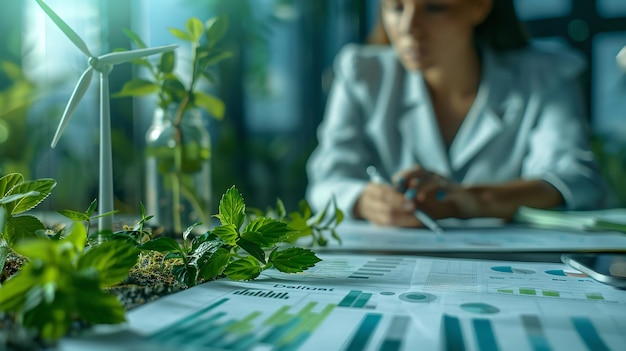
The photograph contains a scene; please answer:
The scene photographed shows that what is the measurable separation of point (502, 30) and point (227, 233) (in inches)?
48.6

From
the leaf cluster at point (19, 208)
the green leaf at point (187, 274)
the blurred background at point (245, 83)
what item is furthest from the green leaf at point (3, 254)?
the blurred background at point (245, 83)

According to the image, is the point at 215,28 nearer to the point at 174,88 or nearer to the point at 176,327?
the point at 174,88

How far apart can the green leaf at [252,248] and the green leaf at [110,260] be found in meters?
0.08

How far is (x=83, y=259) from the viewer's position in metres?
0.23

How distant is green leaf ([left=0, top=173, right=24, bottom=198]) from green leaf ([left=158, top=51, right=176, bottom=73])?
0.65 ft

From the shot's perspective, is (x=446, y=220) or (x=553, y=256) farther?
(x=446, y=220)

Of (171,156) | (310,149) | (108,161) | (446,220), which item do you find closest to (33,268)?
(108,161)

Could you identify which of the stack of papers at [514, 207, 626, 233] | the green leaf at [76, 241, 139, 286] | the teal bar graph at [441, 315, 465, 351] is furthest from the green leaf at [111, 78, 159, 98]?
the stack of papers at [514, 207, 626, 233]

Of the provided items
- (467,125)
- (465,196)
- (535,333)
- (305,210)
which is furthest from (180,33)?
(467,125)

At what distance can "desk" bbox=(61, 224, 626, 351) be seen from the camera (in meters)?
0.22

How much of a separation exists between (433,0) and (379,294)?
97 cm

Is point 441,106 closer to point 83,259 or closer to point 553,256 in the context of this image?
point 553,256

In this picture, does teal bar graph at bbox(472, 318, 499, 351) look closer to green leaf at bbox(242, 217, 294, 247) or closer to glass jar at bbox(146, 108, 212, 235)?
green leaf at bbox(242, 217, 294, 247)

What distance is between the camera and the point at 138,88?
18.8 inches
